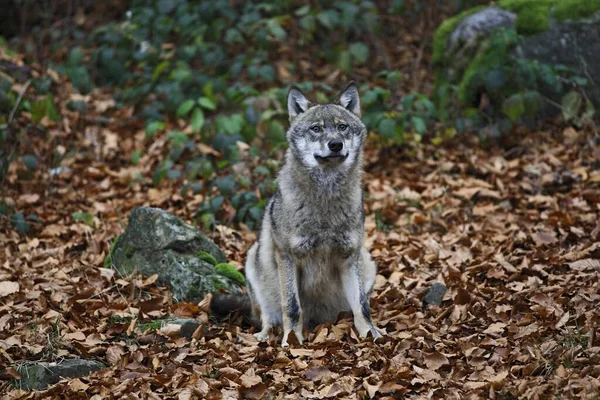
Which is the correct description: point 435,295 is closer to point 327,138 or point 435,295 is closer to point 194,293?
point 327,138

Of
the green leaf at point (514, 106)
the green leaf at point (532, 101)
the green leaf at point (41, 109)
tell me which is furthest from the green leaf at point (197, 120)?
the green leaf at point (532, 101)

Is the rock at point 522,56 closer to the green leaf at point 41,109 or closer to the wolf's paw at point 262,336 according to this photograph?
the wolf's paw at point 262,336

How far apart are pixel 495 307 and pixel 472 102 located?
584 centimetres

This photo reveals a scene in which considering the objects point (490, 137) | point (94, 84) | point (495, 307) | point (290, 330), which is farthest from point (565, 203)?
point (94, 84)

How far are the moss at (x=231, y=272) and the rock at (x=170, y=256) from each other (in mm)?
57

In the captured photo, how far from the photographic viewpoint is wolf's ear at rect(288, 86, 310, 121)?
7.35 meters

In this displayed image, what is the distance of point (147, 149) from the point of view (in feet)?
41.7

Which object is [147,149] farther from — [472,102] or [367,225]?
[472,102]

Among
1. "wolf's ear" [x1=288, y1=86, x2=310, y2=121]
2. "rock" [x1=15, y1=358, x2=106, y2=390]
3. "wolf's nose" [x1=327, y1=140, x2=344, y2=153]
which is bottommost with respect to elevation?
"rock" [x1=15, y1=358, x2=106, y2=390]

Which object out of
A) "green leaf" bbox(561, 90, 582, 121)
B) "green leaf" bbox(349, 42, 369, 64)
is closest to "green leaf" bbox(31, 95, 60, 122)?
"green leaf" bbox(349, 42, 369, 64)

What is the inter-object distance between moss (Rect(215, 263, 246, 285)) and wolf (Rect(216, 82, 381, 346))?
39.8 inches

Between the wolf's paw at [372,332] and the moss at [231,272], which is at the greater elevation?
the wolf's paw at [372,332]

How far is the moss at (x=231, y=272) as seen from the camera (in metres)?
8.16

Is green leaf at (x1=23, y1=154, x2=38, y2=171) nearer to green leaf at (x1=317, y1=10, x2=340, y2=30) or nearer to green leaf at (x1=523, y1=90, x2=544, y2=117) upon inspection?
green leaf at (x1=317, y1=10, x2=340, y2=30)
